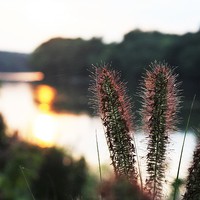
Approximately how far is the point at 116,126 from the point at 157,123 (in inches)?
4.7

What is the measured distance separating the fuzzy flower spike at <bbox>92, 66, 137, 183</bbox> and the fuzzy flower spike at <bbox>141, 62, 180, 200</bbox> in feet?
0.18

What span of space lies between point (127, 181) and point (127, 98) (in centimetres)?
36

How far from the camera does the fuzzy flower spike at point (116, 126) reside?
167cm

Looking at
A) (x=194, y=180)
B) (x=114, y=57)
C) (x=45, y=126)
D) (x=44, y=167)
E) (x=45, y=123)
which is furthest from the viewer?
(x=114, y=57)

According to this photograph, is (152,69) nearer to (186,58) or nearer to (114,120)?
(114,120)

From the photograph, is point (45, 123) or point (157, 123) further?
point (45, 123)

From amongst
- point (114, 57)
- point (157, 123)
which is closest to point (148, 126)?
point (157, 123)

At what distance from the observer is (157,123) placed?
5.57ft

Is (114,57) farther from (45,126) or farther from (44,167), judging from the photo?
(44,167)

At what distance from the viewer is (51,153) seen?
9.60 m

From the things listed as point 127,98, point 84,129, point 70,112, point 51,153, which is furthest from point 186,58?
point 127,98

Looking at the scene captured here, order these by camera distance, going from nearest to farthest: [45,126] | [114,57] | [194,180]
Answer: [194,180]
[45,126]
[114,57]

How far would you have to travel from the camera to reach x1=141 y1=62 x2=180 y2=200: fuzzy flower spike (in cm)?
169

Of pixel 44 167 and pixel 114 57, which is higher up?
pixel 114 57
